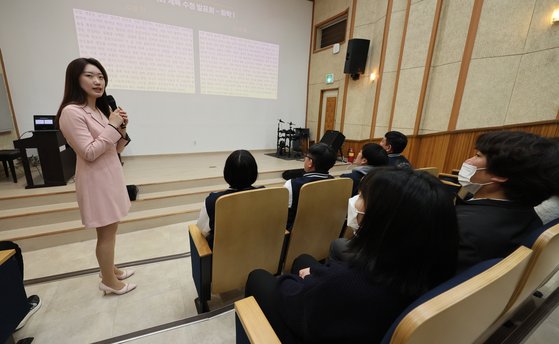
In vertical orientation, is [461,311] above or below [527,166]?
below

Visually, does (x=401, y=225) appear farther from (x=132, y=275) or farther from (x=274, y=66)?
(x=274, y=66)

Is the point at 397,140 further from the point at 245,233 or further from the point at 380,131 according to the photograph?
the point at 380,131

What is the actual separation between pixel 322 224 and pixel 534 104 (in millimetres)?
3271

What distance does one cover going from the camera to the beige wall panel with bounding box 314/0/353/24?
17.7ft

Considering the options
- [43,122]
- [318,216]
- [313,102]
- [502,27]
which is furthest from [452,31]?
[43,122]

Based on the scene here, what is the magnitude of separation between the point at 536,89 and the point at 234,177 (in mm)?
3815

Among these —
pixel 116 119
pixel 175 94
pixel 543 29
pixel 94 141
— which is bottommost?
pixel 94 141

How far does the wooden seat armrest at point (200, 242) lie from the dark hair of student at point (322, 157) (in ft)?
2.92

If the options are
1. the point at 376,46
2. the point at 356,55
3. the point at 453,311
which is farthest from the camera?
the point at 356,55

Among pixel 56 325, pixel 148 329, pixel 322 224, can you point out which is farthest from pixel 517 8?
pixel 56 325

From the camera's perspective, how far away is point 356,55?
493cm

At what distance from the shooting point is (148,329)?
1.36m

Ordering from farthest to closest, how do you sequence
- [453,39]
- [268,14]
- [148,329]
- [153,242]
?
[268,14] < [453,39] < [153,242] < [148,329]

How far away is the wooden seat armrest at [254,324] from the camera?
0.69m
